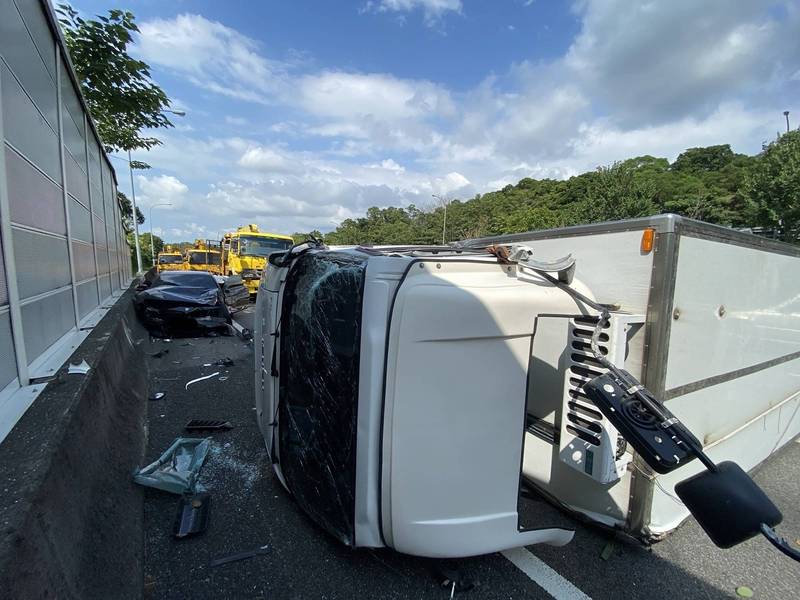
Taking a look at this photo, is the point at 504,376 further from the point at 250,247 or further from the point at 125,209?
the point at 125,209

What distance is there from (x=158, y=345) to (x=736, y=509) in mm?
7828

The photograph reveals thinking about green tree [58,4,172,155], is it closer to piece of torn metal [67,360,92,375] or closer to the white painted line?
piece of torn metal [67,360,92,375]

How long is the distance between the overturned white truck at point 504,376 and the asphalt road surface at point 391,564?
0.21 meters

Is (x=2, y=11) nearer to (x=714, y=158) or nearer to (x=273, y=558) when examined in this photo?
(x=273, y=558)

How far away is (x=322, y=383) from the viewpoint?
2.03 m

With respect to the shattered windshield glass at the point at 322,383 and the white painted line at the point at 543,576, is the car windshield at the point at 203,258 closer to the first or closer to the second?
the shattered windshield glass at the point at 322,383

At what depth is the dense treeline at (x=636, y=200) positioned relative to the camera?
1082 inches

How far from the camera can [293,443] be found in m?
2.35

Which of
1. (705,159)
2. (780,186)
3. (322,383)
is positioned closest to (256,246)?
(322,383)

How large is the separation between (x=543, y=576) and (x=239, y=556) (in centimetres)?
169

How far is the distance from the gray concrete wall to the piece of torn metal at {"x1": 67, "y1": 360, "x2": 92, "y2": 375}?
0.20 meters

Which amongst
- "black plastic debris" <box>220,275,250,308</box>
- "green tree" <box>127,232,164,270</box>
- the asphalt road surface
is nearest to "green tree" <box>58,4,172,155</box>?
"black plastic debris" <box>220,275,250,308</box>

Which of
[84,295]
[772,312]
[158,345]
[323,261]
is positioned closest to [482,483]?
[323,261]

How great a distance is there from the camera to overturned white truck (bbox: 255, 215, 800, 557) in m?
1.71
